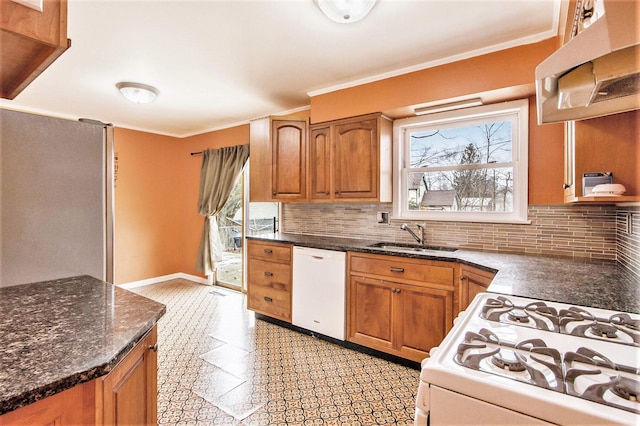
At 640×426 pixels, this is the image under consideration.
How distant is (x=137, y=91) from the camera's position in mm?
3072

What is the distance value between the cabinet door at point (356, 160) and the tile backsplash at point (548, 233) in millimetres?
356

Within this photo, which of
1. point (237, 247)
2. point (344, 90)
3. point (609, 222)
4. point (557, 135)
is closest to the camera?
point (609, 222)

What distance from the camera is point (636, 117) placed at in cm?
157

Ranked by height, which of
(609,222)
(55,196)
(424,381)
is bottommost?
(424,381)

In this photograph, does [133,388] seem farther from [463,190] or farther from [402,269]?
[463,190]

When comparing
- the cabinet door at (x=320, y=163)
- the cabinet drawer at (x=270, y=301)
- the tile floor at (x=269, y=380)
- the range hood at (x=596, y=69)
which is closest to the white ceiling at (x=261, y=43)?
the cabinet door at (x=320, y=163)

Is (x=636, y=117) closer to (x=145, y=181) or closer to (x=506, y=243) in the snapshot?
(x=506, y=243)

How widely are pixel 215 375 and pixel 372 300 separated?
136 centimetres

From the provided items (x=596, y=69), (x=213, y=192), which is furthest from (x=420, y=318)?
(x=213, y=192)

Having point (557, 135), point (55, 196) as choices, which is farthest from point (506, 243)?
point (55, 196)

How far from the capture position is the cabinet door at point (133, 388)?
84cm

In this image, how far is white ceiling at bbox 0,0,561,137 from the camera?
1.93 metres

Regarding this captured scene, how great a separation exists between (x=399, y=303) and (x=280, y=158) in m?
1.95

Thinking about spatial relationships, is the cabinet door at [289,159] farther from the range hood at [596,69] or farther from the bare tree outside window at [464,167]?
the range hood at [596,69]
